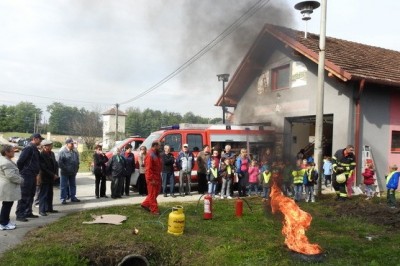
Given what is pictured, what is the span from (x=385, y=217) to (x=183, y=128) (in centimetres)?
738

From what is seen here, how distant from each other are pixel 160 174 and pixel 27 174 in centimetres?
309

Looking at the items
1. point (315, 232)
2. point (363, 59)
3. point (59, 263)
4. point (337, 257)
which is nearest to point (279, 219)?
point (315, 232)

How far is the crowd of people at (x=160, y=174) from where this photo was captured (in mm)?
8148

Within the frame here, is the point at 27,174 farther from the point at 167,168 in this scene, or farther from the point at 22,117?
the point at 22,117

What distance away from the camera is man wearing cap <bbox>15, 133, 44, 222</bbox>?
26.6 feet

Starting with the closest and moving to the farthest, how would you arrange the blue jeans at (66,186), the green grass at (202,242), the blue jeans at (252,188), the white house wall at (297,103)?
the green grass at (202,242), the white house wall at (297,103), the blue jeans at (66,186), the blue jeans at (252,188)

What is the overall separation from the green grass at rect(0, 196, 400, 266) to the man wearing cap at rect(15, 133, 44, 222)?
0.93 m

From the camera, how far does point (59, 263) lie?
5336 millimetres

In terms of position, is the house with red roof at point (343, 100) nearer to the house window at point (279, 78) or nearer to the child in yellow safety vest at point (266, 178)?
the house window at point (279, 78)

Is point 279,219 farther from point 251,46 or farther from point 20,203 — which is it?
point 20,203

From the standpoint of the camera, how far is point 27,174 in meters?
8.16

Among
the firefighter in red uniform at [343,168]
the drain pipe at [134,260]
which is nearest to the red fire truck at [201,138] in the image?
the firefighter in red uniform at [343,168]

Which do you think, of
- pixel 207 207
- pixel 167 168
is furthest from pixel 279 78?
pixel 207 207

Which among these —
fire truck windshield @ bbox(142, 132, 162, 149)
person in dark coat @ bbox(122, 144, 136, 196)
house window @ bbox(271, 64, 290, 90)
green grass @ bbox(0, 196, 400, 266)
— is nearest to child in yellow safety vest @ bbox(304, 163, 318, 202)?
green grass @ bbox(0, 196, 400, 266)
